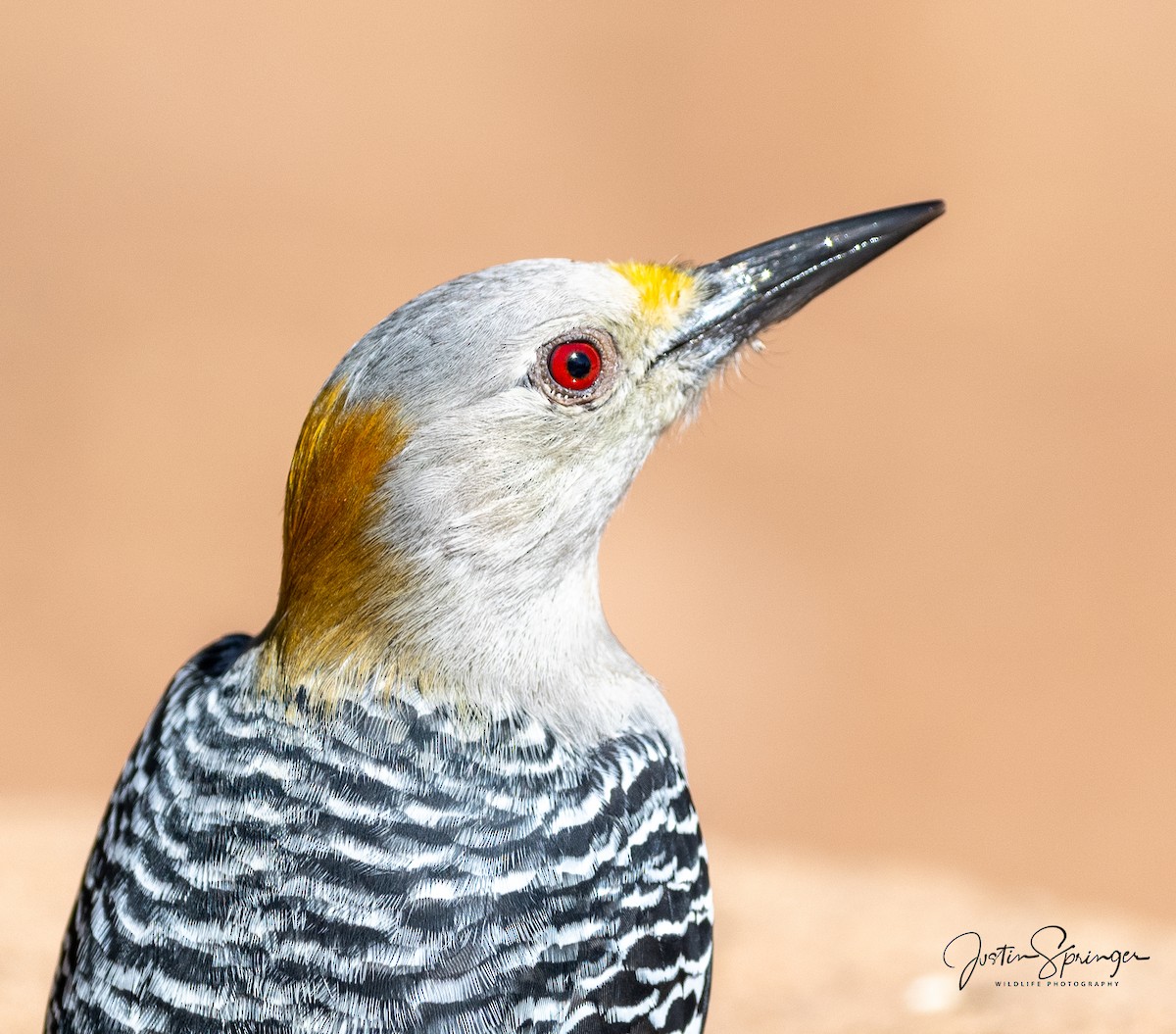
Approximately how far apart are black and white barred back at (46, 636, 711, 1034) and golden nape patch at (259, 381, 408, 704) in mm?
127

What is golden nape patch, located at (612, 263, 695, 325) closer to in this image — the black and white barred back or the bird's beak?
the bird's beak

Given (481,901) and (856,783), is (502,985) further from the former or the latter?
(856,783)

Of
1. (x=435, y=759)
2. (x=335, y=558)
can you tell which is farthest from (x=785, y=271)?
(x=435, y=759)

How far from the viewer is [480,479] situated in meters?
4.65

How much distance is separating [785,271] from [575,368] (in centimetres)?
102

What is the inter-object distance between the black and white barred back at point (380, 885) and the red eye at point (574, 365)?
1.09m

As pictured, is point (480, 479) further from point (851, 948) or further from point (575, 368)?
point (851, 948)

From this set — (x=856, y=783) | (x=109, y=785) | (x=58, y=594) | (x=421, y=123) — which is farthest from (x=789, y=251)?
(x=421, y=123)

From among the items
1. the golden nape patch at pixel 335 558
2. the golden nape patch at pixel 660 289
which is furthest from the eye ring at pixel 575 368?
the golden nape patch at pixel 335 558

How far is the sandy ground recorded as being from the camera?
276 inches

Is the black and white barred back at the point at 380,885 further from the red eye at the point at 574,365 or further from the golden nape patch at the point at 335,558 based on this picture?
the red eye at the point at 574,365

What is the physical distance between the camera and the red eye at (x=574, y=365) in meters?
4.68

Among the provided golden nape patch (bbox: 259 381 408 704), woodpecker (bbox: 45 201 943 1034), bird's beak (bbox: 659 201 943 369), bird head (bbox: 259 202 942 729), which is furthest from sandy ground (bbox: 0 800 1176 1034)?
bird's beak (bbox: 659 201 943 369)

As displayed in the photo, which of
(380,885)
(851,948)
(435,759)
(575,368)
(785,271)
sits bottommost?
(851,948)
